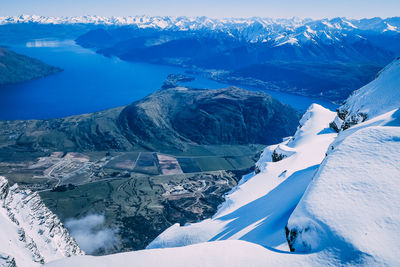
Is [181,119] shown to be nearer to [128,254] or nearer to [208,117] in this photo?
[208,117]

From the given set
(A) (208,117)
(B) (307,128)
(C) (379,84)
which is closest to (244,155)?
(A) (208,117)

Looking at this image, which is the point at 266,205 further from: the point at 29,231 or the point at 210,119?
the point at 210,119

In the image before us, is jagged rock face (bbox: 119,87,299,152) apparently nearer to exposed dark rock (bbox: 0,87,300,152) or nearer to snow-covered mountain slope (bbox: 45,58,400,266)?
exposed dark rock (bbox: 0,87,300,152)

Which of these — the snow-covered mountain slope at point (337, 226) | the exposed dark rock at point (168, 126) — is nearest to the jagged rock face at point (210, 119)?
the exposed dark rock at point (168, 126)

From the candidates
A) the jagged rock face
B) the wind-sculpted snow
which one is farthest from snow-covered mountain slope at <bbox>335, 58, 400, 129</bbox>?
the jagged rock face

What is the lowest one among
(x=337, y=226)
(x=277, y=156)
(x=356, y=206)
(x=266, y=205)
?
(x=277, y=156)

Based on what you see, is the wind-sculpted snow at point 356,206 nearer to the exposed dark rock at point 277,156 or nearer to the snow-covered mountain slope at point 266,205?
the snow-covered mountain slope at point 266,205

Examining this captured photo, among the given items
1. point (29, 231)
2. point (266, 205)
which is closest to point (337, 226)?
point (266, 205)

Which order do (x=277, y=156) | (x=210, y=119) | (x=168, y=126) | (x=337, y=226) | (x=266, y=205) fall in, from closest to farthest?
(x=337, y=226)
(x=266, y=205)
(x=277, y=156)
(x=168, y=126)
(x=210, y=119)
